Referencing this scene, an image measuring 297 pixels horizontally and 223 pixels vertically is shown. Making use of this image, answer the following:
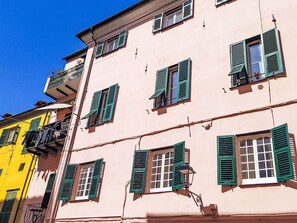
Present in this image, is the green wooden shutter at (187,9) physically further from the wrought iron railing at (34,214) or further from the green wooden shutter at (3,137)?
the green wooden shutter at (3,137)

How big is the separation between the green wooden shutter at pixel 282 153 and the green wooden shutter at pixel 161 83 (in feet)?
13.9

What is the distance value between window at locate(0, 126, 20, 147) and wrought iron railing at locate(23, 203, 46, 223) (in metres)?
6.40

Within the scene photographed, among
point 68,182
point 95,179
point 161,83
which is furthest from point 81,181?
point 161,83

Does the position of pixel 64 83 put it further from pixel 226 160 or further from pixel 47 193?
pixel 226 160

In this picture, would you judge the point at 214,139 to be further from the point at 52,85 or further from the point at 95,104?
the point at 52,85

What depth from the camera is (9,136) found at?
19625 mm

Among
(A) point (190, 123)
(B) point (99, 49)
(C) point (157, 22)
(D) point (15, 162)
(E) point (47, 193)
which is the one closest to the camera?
(A) point (190, 123)

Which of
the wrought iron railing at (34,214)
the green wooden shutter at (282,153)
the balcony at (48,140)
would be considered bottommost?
the wrought iron railing at (34,214)

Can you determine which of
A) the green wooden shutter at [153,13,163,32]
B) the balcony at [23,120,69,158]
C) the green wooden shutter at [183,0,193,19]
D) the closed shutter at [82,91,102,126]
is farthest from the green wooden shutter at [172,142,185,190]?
the balcony at [23,120,69,158]

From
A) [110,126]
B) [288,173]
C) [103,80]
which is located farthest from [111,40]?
[288,173]

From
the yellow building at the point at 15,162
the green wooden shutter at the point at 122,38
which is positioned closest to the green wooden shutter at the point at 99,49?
the green wooden shutter at the point at 122,38

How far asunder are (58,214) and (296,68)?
9.50 metres

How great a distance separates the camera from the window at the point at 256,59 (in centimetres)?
816

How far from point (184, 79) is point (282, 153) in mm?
4296
